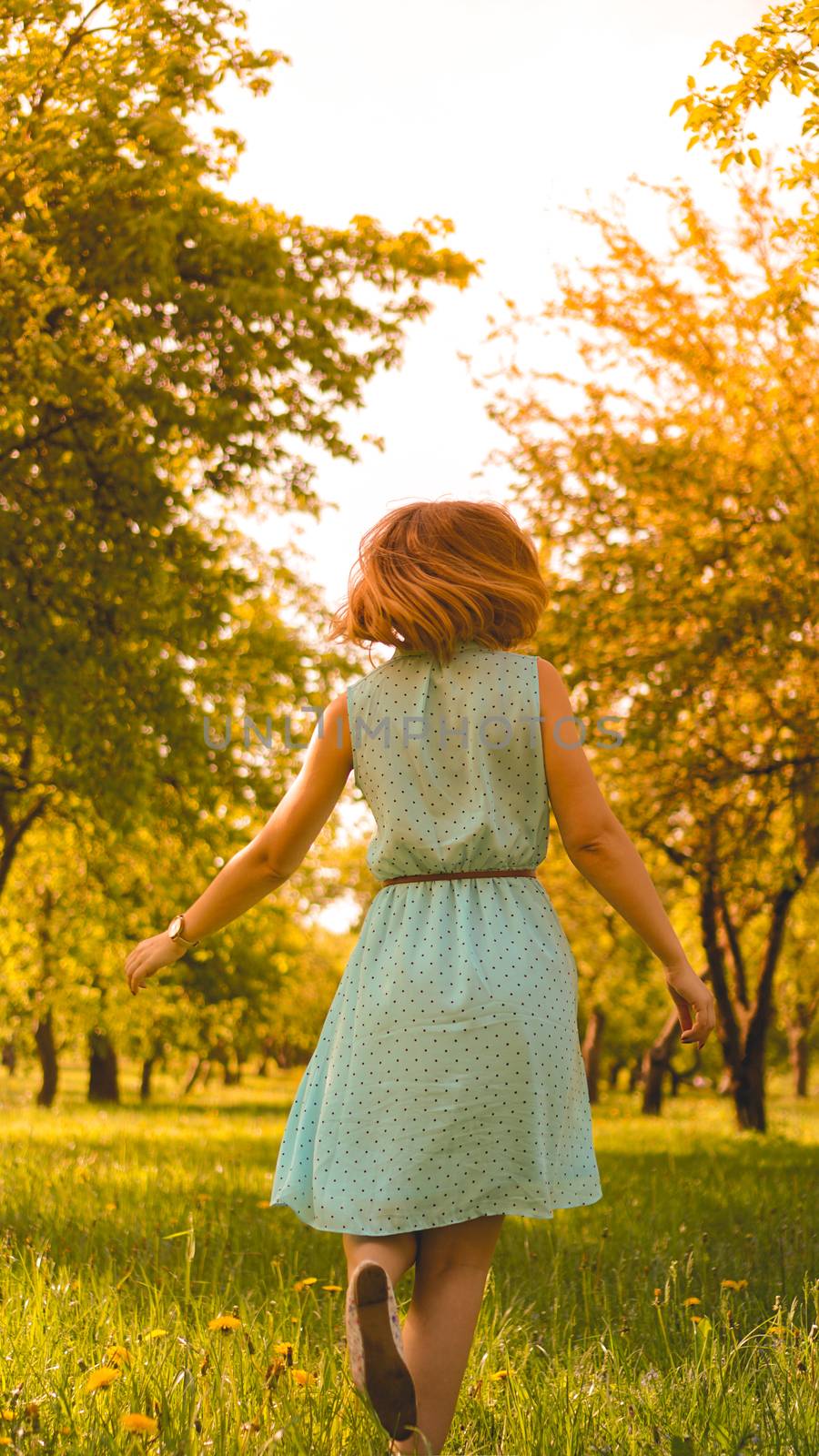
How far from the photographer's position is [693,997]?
8.80 ft

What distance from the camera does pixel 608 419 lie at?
423 inches

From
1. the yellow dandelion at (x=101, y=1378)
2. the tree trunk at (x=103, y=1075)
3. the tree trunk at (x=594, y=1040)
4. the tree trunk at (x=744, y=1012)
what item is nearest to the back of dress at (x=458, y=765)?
the yellow dandelion at (x=101, y=1378)

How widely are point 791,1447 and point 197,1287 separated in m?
2.38

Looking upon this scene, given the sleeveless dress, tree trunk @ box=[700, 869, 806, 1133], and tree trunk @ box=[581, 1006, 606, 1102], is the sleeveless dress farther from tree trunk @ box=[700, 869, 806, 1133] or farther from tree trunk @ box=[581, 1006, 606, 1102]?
tree trunk @ box=[581, 1006, 606, 1102]

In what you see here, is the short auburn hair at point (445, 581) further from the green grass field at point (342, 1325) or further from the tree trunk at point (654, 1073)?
the tree trunk at point (654, 1073)

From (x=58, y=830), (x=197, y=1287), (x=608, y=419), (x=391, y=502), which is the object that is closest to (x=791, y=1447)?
(x=391, y=502)

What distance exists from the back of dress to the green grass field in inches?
44.7

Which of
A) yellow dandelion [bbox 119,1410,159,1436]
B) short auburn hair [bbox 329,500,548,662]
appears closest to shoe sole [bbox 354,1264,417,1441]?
yellow dandelion [bbox 119,1410,159,1436]

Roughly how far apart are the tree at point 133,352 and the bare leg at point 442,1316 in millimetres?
5237

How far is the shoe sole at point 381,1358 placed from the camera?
2180mm

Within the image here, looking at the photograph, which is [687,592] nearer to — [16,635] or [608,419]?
[608,419]

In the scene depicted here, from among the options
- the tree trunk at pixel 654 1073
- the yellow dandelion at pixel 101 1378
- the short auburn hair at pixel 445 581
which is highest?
the short auburn hair at pixel 445 581

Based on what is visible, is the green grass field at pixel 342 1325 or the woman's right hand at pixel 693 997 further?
the woman's right hand at pixel 693 997

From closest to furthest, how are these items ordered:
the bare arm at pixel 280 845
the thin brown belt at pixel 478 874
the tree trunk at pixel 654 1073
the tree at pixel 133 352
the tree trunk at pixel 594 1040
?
1. the thin brown belt at pixel 478 874
2. the bare arm at pixel 280 845
3. the tree at pixel 133 352
4. the tree trunk at pixel 654 1073
5. the tree trunk at pixel 594 1040
